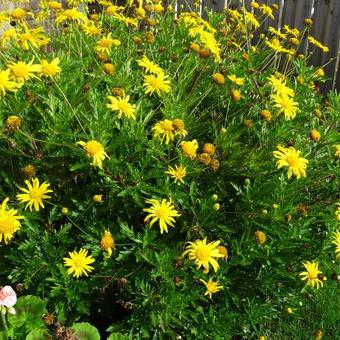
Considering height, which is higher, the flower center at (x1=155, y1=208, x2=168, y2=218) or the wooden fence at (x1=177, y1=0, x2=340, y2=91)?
the flower center at (x1=155, y1=208, x2=168, y2=218)

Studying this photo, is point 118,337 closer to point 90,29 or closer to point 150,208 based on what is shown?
point 150,208

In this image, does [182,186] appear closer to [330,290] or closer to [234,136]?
[234,136]

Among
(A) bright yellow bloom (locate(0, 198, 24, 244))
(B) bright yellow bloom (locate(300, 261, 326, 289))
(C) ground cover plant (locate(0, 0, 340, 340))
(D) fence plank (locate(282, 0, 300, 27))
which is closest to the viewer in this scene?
(A) bright yellow bloom (locate(0, 198, 24, 244))

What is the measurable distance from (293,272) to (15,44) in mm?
1973

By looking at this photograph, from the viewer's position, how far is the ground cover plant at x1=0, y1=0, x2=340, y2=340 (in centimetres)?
246

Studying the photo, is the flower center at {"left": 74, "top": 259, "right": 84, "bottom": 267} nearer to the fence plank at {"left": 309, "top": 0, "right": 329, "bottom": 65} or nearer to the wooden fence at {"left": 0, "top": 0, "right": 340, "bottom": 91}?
the wooden fence at {"left": 0, "top": 0, "right": 340, "bottom": 91}

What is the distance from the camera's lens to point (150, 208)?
7.88ft

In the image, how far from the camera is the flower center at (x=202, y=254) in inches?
91.4

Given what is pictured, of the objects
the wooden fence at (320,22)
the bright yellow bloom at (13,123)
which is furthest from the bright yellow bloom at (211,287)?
the wooden fence at (320,22)

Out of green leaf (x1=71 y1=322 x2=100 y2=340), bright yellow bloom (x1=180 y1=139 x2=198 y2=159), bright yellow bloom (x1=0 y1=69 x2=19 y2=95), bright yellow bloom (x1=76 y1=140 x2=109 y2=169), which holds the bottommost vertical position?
green leaf (x1=71 y1=322 x2=100 y2=340)

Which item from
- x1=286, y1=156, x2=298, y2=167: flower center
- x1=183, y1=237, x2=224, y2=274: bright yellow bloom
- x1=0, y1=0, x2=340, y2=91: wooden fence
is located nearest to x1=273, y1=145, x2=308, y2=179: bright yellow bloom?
x1=286, y1=156, x2=298, y2=167: flower center

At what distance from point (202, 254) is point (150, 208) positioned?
0.99ft

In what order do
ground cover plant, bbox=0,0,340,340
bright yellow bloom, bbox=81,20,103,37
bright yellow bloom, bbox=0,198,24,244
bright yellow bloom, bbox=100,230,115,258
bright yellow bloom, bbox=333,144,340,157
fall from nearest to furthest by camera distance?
bright yellow bloom, bbox=0,198,24,244 → bright yellow bloom, bbox=100,230,115,258 → ground cover plant, bbox=0,0,340,340 → bright yellow bloom, bbox=333,144,340,157 → bright yellow bloom, bbox=81,20,103,37

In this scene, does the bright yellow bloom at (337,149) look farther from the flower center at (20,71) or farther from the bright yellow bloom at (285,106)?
the flower center at (20,71)
